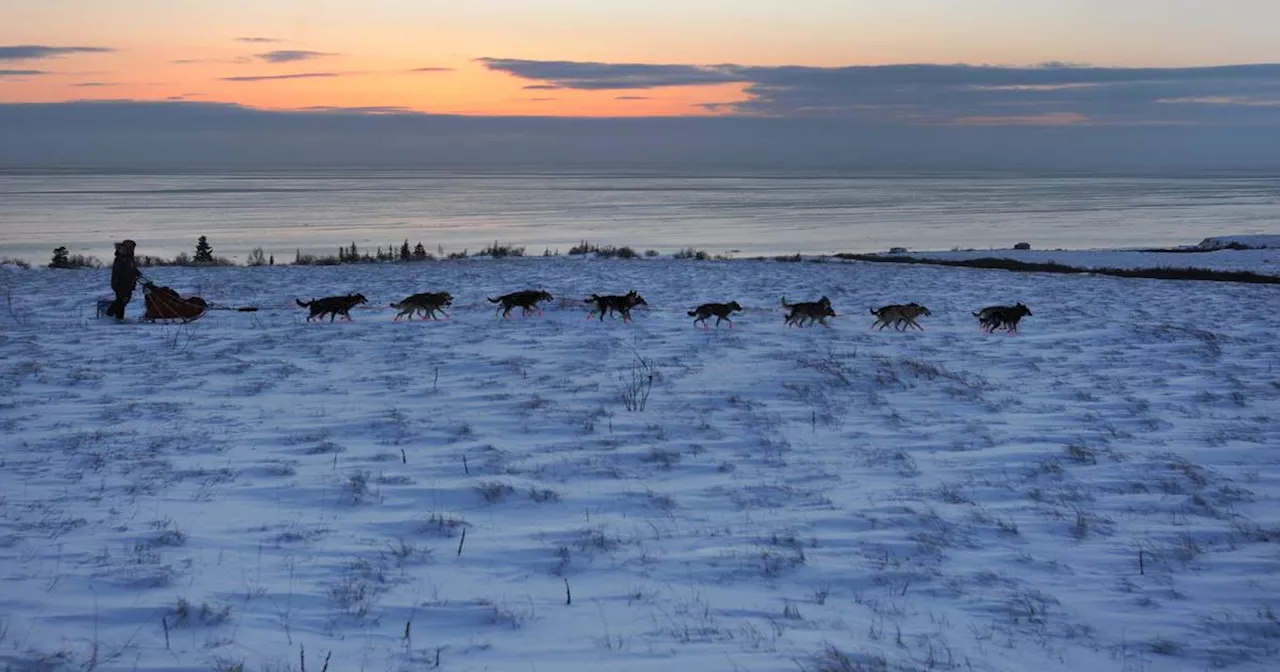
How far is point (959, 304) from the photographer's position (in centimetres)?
1930

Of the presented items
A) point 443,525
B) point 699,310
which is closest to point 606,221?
point 699,310

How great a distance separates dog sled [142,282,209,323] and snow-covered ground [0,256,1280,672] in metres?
1.35

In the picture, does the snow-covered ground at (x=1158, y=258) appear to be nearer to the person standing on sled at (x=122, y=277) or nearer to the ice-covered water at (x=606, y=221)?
the ice-covered water at (x=606, y=221)

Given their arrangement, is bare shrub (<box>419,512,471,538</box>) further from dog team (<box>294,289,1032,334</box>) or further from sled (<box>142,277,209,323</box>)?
sled (<box>142,277,209,323</box>)

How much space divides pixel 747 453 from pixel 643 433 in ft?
3.36

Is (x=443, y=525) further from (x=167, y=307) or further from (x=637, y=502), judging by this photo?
(x=167, y=307)

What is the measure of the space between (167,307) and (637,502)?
36.7 feet

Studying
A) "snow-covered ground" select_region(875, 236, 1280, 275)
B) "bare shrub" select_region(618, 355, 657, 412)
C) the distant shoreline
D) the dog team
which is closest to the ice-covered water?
"snow-covered ground" select_region(875, 236, 1280, 275)

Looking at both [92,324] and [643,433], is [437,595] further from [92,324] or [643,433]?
[92,324]

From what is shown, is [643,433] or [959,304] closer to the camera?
[643,433]

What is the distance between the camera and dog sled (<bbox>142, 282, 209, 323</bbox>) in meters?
15.6

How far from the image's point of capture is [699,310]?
15133 mm

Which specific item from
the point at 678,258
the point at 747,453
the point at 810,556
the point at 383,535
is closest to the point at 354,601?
the point at 383,535

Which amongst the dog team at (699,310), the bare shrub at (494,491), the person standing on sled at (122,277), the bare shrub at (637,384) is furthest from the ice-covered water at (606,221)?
the bare shrub at (494,491)
